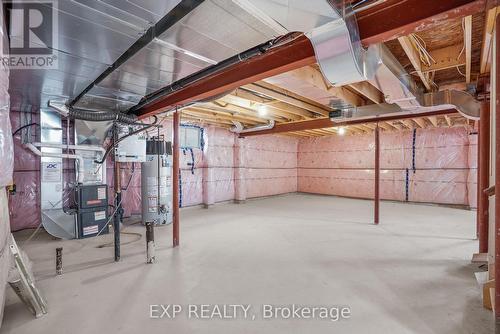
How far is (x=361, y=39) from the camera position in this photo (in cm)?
167

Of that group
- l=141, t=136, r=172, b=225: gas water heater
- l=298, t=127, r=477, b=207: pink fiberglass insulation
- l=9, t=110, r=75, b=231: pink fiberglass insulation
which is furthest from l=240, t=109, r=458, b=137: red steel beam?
l=9, t=110, r=75, b=231: pink fiberglass insulation

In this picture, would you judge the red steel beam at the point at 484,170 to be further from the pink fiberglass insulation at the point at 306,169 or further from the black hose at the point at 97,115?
the black hose at the point at 97,115

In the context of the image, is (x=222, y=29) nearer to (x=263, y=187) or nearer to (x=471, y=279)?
(x=471, y=279)

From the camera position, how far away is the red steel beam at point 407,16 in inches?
54.5

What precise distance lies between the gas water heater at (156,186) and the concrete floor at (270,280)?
1.22 ft

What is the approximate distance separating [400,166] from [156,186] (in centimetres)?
676

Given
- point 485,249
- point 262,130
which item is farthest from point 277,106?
point 485,249

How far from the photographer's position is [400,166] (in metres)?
7.29

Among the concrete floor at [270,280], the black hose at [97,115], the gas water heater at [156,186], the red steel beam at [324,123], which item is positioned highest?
the red steel beam at [324,123]

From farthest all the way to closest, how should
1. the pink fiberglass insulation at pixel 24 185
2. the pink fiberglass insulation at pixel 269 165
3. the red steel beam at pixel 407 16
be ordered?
the pink fiberglass insulation at pixel 269 165 → the pink fiberglass insulation at pixel 24 185 → the red steel beam at pixel 407 16

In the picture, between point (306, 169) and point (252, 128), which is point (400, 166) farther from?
point (252, 128)

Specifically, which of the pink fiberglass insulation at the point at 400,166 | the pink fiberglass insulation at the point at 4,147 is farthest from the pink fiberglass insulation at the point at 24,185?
the pink fiberglass insulation at the point at 400,166

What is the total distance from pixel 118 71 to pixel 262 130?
439 cm

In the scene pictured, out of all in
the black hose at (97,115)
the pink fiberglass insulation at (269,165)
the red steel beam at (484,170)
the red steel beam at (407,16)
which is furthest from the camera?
the pink fiberglass insulation at (269,165)
